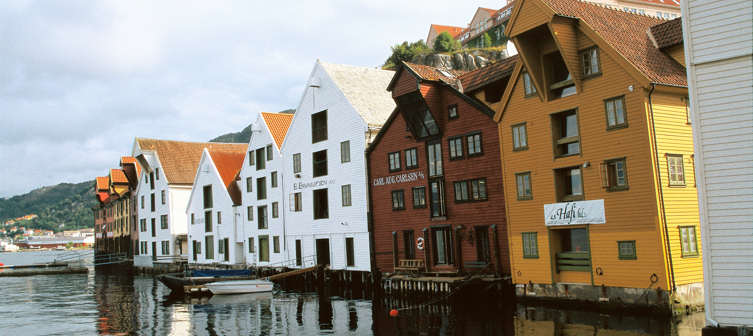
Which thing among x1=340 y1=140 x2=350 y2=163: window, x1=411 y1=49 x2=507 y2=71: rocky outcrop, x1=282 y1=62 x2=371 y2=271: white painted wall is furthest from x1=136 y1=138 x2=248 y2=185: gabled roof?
x1=340 y1=140 x2=350 y2=163: window

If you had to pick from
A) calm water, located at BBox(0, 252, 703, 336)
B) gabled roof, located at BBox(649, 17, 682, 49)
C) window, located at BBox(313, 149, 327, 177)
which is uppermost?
gabled roof, located at BBox(649, 17, 682, 49)

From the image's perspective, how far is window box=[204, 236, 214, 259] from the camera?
63.1 meters

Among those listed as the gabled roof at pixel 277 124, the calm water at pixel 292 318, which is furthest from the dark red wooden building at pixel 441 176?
the gabled roof at pixel 277 124

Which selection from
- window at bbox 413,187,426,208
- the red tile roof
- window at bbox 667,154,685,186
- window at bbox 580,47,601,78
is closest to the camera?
window at bbox 667,154,685,186

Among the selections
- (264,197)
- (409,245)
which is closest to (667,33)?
(409,245)

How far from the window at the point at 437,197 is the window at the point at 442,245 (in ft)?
3.34

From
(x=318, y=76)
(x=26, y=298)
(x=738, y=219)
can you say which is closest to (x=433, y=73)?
(x=318, y=76)

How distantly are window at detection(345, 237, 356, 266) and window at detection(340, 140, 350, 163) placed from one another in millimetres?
5780

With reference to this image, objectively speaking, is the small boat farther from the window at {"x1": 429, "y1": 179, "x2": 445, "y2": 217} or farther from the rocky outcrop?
the rocky outcrop

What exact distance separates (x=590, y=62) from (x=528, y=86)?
11.3 ft

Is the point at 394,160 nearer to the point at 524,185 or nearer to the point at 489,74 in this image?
the point at 489,74

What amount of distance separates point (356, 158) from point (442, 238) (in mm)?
10154

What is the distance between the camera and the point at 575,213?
86.0ft

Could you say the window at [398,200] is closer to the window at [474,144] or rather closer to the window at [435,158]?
the window at [435,158]
